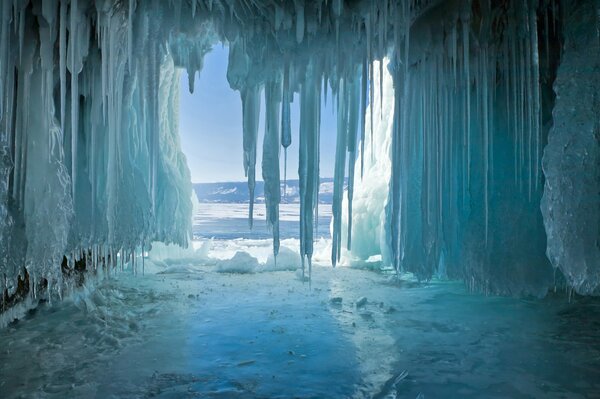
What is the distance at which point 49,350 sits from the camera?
428cm

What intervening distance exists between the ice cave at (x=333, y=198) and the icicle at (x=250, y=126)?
29 millimetres

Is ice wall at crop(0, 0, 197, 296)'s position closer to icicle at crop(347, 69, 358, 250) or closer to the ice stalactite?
the ice stalactite

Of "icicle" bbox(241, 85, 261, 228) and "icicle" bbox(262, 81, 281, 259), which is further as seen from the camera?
"icicle" bbox(241, 85, 261, 228)

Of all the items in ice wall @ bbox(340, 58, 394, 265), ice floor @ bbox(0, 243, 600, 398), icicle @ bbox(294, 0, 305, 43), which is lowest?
ice floor @ bbox(0, 243, 600, 398)

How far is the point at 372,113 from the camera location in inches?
211

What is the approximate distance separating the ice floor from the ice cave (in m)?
Answer: 0.03

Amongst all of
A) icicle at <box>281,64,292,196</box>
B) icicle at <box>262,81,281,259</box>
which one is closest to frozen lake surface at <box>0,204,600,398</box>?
icicle at <box>262,81,281,259</box>

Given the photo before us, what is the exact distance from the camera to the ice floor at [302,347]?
3.46 m

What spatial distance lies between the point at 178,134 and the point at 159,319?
6.19 m

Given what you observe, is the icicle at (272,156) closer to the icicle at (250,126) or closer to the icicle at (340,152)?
the icicle at (250,126)

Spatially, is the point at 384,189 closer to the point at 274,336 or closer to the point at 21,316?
the point at 274,336

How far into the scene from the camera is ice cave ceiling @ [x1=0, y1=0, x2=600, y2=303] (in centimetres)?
409

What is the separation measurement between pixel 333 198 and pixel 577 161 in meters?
3.16

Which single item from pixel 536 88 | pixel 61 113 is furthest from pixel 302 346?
pixel 536 88
